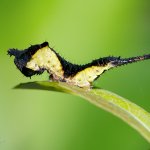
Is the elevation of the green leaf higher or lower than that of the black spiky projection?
lower

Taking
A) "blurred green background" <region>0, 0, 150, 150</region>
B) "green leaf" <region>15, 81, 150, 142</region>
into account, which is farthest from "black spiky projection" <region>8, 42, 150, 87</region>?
"green leaf" <region>15, 81, 150, 142</region>

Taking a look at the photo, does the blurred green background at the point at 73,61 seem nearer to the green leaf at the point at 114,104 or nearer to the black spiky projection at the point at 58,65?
the black spiky projection at the point at 58,65

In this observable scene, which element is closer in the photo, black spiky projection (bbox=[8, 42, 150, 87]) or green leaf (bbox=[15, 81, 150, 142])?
green leaf (bbox=[15, 81, 150, 142])

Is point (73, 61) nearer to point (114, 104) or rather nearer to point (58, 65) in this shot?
point (58, 65)

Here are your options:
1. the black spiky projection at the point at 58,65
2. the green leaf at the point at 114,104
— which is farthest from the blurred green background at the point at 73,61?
the green leaf at the point at 114,104

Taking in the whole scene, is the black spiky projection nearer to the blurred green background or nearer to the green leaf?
the blurred green background

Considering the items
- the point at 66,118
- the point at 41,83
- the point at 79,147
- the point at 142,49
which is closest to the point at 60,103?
the point at 66,118
